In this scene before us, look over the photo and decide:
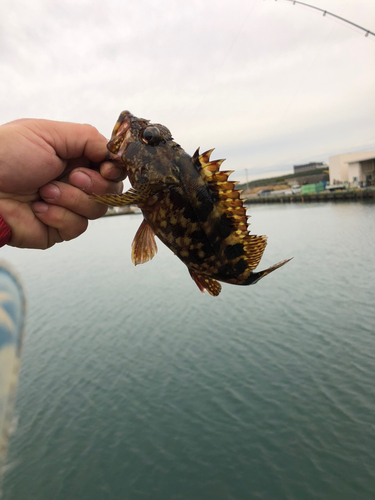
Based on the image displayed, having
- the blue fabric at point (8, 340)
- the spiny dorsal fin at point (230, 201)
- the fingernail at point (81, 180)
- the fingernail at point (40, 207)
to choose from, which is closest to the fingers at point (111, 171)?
the fingernail at point (81, 180)

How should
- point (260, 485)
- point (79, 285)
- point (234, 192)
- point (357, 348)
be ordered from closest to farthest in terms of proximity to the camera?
point (234, 192), point (260, 485), point (357, 348), point (79, 285)

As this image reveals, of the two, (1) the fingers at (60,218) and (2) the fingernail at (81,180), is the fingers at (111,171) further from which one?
(1) the fingers at (60,218)

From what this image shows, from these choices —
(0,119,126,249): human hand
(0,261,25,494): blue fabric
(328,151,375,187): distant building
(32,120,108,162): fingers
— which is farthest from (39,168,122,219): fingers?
(328,151,375,187): distant building

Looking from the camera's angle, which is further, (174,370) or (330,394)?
(174,370)

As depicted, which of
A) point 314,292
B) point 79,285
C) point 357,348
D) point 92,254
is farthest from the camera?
point 92,254

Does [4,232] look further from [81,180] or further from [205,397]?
[205,397]

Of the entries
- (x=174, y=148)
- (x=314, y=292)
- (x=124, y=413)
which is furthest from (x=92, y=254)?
(x=174, y=148)

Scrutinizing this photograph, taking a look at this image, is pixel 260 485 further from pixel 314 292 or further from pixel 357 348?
pixel 314 292
